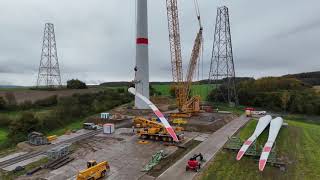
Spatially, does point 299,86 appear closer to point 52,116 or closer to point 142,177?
point 52,116

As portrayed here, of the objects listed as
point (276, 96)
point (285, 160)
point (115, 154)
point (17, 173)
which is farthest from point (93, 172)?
point (276, 96)

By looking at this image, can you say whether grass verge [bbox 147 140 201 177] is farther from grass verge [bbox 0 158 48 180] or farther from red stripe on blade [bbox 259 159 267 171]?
grass verge [bbox 0 158 48 180]

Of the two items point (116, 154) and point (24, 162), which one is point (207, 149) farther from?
point (24, 162)

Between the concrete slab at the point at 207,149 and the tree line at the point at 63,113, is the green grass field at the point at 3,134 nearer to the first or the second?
the tree line at the point at 63,113

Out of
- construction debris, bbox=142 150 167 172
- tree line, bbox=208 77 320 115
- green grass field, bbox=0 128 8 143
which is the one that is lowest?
construction debris, bbox=142 150 167 172

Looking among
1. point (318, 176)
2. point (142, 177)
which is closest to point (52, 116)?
point (142, 177)

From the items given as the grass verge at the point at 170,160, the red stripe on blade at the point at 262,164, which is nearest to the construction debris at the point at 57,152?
the grass verge at the point at 170,160

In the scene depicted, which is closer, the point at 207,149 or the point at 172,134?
the point at 207,149

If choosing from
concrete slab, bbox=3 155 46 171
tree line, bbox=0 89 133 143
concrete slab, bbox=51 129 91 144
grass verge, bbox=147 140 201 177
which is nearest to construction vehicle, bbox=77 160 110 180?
grass verge, bbox=147 140 201 177
